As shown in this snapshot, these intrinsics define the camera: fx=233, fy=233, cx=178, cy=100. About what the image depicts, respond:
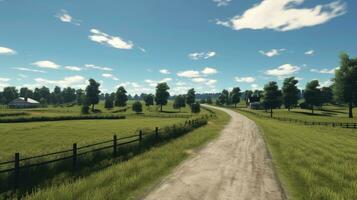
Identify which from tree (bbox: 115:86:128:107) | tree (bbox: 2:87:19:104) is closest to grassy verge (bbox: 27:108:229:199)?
tree (bbox: 115:86:128:107)

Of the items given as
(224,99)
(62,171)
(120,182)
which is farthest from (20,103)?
(120,182)

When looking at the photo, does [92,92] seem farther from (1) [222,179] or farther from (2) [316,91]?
(1) [222,179]

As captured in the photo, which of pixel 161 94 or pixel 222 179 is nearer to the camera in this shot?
pixel 222 179

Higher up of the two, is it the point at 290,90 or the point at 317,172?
the point at 290,90

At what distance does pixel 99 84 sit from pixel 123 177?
4117 inches

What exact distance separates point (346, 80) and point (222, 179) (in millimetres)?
65424

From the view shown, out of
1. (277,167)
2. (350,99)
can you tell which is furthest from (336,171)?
(350,99)

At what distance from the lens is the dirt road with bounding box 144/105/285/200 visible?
884 cm

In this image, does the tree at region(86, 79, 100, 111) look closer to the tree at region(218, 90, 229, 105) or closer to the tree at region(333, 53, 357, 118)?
the tree at region(333, 53, 357, 118)

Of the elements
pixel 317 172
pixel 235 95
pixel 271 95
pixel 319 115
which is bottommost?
pixel 319 115

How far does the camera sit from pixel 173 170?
12062 mm

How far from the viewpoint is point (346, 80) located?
60500 mm

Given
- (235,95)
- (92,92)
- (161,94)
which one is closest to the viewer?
(92,92)

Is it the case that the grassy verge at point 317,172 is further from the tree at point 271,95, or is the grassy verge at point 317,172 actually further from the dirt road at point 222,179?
the tree at point 271,95
